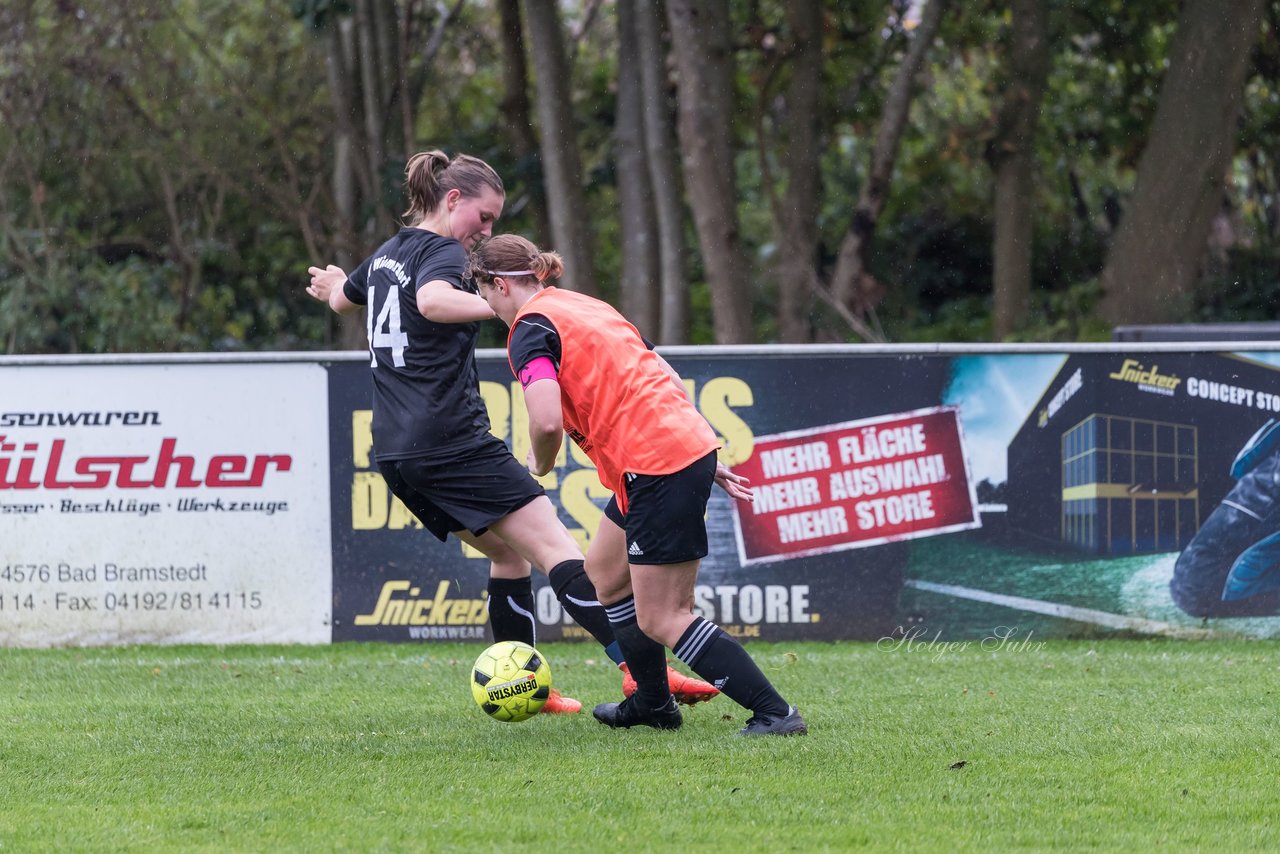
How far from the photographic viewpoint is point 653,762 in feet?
14.5

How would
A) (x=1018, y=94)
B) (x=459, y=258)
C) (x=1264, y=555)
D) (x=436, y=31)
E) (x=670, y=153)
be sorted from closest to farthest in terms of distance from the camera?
(x=459, y=258)
(x=1264, y=555)
(x=670, y=153)
(x=1018, y=94)
(x=436, y=31)

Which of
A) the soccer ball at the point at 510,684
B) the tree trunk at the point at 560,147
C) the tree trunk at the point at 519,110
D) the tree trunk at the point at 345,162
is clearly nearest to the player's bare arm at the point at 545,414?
the soccer ball at the point at 510,684

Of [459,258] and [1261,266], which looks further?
[1261,266]

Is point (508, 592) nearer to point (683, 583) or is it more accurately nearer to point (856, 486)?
point (683, 583)

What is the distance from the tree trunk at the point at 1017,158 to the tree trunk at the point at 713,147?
325 cm

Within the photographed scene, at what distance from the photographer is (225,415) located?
24.3ft

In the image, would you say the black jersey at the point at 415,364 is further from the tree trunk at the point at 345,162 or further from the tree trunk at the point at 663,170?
the tree trunk at the point at 345,162

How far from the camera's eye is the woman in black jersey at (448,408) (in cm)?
511

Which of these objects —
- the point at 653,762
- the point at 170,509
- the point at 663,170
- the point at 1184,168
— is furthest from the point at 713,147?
the point at 653,762

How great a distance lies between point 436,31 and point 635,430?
14.9 meters

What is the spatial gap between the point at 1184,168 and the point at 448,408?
10033 millimetres

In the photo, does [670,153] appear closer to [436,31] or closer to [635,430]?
[436,31]

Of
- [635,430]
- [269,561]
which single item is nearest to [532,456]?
[635,430]

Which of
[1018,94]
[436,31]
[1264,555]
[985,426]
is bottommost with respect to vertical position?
[1264,555]
